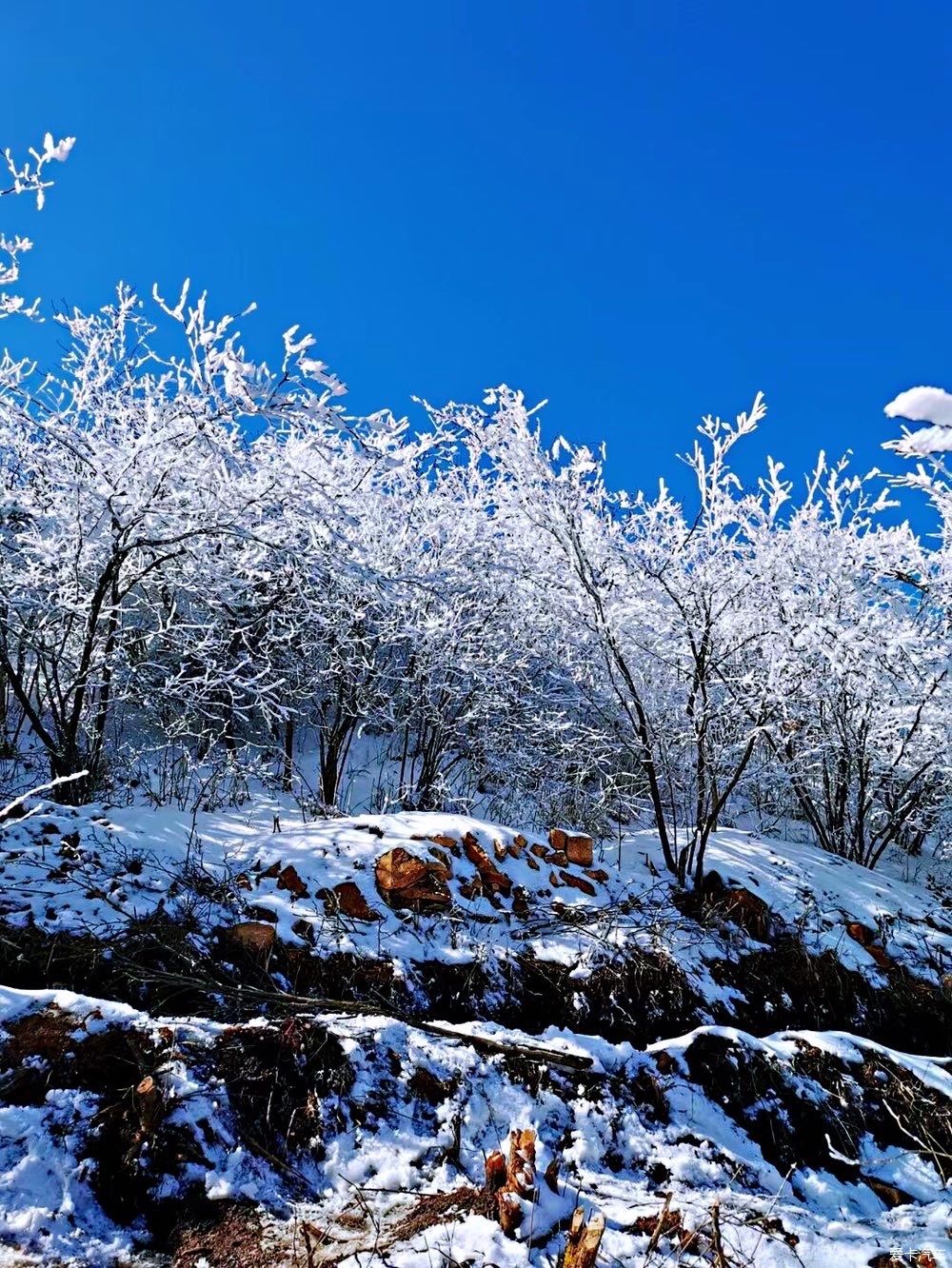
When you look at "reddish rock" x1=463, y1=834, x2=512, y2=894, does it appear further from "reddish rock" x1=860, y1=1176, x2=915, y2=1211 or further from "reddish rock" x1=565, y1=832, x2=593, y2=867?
"reddish rock" x1=860, y1=1176, x2=915, y2=1211

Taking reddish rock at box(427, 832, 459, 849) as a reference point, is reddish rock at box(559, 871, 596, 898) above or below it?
below

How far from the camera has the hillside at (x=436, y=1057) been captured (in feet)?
7.68

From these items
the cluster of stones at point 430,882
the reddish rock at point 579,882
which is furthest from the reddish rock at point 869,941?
the reddish rock at point 579,882

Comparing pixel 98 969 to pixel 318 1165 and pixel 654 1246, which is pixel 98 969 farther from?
pixel 654 1246

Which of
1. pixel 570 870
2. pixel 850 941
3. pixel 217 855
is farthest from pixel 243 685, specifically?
pixel 850 941

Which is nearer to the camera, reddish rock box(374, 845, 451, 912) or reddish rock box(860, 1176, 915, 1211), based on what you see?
reddish rock box(860, 1176, 915, 1211)

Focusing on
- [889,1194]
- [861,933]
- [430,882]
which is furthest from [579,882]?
[889,1194]

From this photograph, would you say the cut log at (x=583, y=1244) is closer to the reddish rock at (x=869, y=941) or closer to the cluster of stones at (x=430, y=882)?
the cluster of stones at (x=430, y=882)

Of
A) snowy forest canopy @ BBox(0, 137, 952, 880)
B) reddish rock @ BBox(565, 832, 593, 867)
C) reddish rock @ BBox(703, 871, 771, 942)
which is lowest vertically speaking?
reddish rock @ BBox(703, 871, 771, 942)

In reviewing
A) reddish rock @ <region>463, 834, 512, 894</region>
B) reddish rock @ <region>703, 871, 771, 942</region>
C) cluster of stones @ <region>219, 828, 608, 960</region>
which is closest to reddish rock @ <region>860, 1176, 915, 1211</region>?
cluster of stones @ <region>219, 828, 608, 960</region>

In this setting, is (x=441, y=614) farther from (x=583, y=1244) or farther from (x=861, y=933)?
(x=583, y=1244)

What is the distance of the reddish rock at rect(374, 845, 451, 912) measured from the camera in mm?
4820

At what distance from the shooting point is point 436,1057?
3152mm

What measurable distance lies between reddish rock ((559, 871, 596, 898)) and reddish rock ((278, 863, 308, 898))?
194 centimetres
